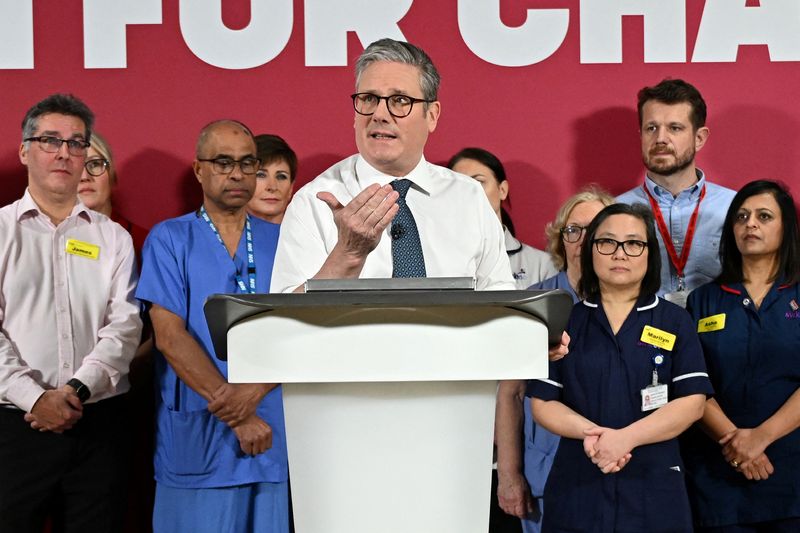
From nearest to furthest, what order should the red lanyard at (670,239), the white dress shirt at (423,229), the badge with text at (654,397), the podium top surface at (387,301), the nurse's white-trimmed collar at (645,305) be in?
the podium top surface at (387,301)
the white dress shirt at (423,229)
the badge with text at (654,397)
the nurse's white-trimmed collar at (645,305)
the red lanyard at (670,239)

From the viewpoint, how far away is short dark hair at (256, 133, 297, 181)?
12.3 feet

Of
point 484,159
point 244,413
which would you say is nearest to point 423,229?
point 244,413

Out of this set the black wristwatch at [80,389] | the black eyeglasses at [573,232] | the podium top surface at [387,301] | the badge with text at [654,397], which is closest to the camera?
the podium top surface at [387,301]

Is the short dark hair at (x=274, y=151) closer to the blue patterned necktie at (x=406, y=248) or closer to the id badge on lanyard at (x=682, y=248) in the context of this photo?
the id badge on lanyard at (x=682, y=248)

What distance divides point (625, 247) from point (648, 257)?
0.09m

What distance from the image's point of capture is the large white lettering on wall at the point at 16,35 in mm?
4047

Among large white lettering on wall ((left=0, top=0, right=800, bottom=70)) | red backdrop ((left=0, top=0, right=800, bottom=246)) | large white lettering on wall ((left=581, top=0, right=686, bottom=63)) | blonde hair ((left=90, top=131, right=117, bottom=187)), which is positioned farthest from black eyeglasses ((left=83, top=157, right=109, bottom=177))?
large white lettering on wall ((left=581, top=0, right=686, bottom=63))

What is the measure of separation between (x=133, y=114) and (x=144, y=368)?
1.10 metres

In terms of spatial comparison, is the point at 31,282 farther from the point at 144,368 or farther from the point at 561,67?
the point at 561,67

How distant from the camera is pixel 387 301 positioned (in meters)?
1.15

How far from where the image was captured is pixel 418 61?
199 centimetres

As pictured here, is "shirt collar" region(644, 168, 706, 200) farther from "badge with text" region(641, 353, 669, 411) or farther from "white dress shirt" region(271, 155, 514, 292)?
"white dress shirt" region(271, 155, 514, 292)

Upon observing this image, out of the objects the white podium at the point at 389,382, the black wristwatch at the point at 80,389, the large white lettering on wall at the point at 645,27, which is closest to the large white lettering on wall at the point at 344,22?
the large white lettering on wall at the point at 645,27

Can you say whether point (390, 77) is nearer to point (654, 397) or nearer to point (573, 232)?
point (654, 397)
